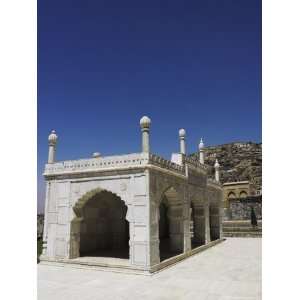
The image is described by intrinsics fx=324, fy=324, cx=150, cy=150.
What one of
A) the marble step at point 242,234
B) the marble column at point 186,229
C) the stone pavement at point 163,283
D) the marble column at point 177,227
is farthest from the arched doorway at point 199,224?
the marble step at point 242,234

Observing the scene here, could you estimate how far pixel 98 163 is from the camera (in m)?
10.6

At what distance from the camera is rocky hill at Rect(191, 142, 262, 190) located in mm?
42875

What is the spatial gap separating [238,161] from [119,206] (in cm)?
3432

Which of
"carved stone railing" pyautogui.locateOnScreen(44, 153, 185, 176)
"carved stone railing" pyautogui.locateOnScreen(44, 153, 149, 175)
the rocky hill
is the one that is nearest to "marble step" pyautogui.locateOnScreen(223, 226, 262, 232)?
"carved stone railing" pyautogui.locateOnScreen(44, 153, 185, 176)

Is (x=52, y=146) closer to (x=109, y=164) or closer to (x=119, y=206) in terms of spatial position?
(x=109, y=164)

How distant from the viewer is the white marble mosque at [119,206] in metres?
9.63

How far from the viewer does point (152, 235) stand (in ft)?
31.5

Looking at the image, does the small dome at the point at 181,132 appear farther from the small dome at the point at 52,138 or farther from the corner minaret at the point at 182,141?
the small dome at the point at 52,138

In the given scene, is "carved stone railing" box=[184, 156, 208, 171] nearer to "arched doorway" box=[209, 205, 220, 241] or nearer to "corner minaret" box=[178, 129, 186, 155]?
"corner minaret" box=[178, 129, 186, 155]

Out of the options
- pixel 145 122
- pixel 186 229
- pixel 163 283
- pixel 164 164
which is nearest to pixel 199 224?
pixel 186 229
